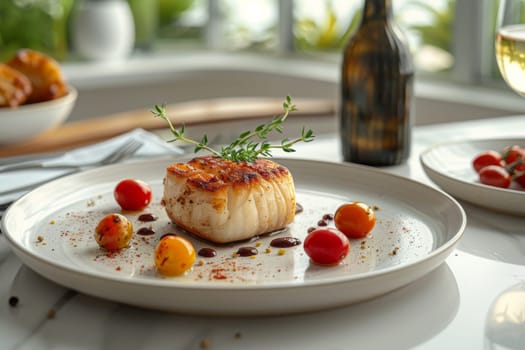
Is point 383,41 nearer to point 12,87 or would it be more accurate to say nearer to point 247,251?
point 247,251

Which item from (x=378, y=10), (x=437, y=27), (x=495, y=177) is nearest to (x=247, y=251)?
(x=495, y=177)

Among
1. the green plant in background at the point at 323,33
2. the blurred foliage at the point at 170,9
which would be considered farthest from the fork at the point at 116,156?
the blurred foliage at the point at 170,9

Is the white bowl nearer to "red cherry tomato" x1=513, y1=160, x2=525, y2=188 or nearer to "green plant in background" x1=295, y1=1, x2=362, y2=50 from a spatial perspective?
"red cherry tomato" x1=513, y1=160, x2=525, y2=188

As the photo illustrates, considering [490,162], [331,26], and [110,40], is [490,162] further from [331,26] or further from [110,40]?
[110,40]

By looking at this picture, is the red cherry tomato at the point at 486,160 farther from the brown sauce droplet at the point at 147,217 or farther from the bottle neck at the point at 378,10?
the brown sauce droplet at the point at 147,217

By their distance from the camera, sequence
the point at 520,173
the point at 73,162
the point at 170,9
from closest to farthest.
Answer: the point at 520,173 < the point at 73,162 < the point at 170,9

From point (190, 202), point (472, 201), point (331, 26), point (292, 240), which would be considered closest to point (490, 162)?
point (472, 201)

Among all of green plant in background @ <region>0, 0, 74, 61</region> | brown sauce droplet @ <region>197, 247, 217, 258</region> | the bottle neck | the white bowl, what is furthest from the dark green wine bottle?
green plant in background @ <region>0, 0, 74, 61</region>
